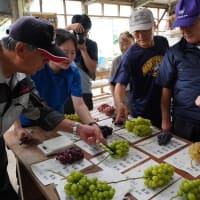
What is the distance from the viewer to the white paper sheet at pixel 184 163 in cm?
101

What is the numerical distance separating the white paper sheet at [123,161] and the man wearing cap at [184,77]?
0.41m

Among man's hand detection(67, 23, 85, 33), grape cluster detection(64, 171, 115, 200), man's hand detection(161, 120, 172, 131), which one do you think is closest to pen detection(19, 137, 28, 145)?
grape cluster detection(64, 171, 115, 200)

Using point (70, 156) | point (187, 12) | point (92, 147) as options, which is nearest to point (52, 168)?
point (70, 156)

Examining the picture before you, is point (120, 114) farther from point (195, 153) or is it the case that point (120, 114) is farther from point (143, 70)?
point (195, 153)

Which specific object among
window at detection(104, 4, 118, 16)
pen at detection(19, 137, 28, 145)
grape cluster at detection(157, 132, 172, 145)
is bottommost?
pen at detection(19, 137, 28, 145)

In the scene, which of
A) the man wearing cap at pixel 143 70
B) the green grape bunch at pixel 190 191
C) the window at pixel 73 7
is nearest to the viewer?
the green grape bunch at pixel 190 191

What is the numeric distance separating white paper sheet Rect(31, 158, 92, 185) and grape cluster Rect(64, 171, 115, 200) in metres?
0.15

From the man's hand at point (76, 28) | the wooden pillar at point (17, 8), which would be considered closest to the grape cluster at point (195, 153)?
the man's hand at point (76, 28)

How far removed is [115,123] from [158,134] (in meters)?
0.31

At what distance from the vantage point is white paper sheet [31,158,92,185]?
0.99 meters

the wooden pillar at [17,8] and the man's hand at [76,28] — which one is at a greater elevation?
the wooden pillar at [17,8]

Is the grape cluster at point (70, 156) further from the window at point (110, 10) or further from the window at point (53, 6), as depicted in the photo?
the window at point (110, 10)

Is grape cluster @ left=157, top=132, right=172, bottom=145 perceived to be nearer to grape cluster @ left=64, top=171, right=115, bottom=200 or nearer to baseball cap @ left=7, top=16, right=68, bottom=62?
grape cluster @ left=64, top=171, right=115, bottom=200

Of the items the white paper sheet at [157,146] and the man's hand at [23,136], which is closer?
the white paper sheet at [157,146]
